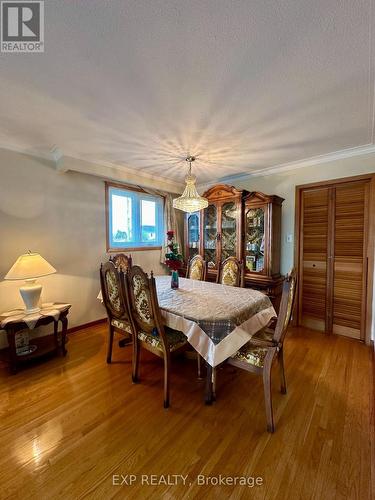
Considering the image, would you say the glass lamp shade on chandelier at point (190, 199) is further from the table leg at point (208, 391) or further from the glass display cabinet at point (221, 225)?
the table leg at point (208, 391)

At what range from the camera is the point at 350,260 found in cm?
271

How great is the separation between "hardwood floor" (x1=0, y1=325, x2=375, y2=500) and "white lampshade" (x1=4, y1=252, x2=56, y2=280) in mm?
938

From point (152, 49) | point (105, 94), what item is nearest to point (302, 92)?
point (152, 49)

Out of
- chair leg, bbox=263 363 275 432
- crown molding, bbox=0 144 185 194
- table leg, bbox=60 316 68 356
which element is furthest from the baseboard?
chair leg, bbox=263 363 275 432

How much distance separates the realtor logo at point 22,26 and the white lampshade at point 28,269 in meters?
1.75

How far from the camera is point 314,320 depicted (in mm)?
3023

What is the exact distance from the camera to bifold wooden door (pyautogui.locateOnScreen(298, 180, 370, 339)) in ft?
8.65

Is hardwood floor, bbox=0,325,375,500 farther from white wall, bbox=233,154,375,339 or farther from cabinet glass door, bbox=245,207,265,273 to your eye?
white wall, bbox=233,154,375,339

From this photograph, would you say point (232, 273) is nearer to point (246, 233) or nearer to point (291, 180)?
point (246, 233)

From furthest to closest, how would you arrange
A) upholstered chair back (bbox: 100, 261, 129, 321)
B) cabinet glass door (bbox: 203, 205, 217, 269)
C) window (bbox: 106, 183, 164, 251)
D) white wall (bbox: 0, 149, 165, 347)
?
cabinet glass door (bbox: 203, 205, 217, 269), window (bbox: 106, 183, 164, 251), white wall (bbox: 0, 149, 165, 347), upholstered chair back (bbox: 100, 261, 129, 321)

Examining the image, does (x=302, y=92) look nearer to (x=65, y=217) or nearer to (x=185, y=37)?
(x=185, y=37)

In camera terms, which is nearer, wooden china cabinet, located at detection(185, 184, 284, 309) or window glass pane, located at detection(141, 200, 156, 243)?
wooden china cabinet, located at detection(185, 184, 284, 309)

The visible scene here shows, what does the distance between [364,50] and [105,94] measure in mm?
1682

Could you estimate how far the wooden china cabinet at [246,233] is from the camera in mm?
3029
